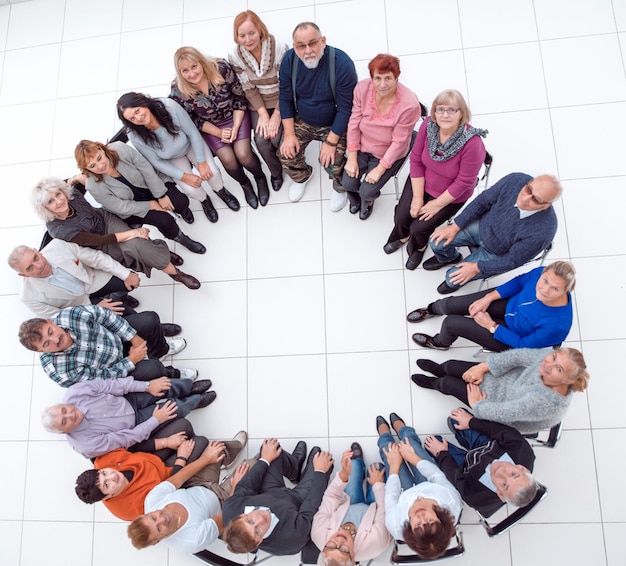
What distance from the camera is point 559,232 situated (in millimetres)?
3191

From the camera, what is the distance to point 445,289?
313 centimetres

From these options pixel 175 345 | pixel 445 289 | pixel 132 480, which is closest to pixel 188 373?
pixel 175 345

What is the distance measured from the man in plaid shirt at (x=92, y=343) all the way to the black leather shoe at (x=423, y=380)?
68.4 inches

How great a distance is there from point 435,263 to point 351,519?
69.9 inches

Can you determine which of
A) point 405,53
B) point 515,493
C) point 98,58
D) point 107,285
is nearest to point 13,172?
point 98,58

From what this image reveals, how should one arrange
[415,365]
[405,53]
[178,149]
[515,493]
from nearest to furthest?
[515,493]
[178,149]
[415,365]
[405,53]

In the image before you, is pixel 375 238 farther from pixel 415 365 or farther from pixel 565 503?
pixel 565 503

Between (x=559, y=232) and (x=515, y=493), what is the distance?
6.40ft

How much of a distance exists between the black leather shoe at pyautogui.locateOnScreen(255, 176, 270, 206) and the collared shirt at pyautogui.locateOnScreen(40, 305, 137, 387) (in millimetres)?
1409

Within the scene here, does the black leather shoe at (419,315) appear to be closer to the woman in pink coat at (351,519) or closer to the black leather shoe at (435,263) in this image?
the black leather shoe at (435,263)

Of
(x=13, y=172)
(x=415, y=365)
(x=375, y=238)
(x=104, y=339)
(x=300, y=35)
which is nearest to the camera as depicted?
(x=300, y=35)

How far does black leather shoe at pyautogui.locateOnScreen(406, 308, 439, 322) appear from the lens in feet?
10.2

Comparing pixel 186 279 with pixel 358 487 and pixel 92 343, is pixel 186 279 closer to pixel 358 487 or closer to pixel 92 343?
pixel 92 343

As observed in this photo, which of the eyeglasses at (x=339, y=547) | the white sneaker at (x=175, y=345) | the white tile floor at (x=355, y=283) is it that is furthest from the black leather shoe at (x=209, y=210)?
the eyeglasses at (x=339, y=547)
